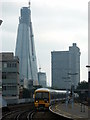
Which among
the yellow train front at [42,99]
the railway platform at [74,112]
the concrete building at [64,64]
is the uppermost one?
the concrete building at [64,64]

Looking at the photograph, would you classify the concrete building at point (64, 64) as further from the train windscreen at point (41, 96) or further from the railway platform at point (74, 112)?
the train windscreen at point (41, 96)


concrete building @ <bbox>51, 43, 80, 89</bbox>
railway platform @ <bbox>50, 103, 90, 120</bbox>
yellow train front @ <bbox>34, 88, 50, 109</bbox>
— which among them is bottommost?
railway platform @ <bbox>50, 103, 90, 120</bbox>

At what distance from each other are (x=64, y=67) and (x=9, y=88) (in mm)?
35233

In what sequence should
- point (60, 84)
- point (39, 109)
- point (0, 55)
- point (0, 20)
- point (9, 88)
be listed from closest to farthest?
1. point (0, 20)
2. point (39, 109)
3. point (9, 88)
4. point (0, 55)
5. point (60, 84)

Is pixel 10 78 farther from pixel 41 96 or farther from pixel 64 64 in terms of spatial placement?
pixel 41 96

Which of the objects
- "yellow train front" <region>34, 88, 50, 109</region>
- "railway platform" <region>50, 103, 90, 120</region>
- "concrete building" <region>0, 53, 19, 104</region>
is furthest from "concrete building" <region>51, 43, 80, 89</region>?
"yellow train front" <region>34, 88, 50, 109</region>

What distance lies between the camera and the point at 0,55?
139625 mm

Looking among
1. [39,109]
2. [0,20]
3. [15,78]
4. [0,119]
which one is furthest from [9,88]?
[0,119]

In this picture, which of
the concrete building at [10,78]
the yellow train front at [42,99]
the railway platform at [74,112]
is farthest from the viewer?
the concrete building at [10,78]

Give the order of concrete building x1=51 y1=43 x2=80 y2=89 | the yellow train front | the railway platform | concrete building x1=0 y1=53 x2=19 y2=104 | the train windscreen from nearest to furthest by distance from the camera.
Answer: the railway platform → the yellow train front → the train windscreen → concrete building x1=0 y1=53 x2=19 y2=104 → concrete building x1=51 y1=43 x2=80 y2=89

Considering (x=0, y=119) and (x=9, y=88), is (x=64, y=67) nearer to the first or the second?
(x=9, y=88)

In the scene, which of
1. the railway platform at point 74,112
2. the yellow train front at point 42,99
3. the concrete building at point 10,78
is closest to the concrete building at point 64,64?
the concrete building at point 10,78

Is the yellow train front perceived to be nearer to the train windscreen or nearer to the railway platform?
the train windscreen

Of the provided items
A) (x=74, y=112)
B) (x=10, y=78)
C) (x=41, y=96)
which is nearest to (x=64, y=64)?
(x=10, y=78)
